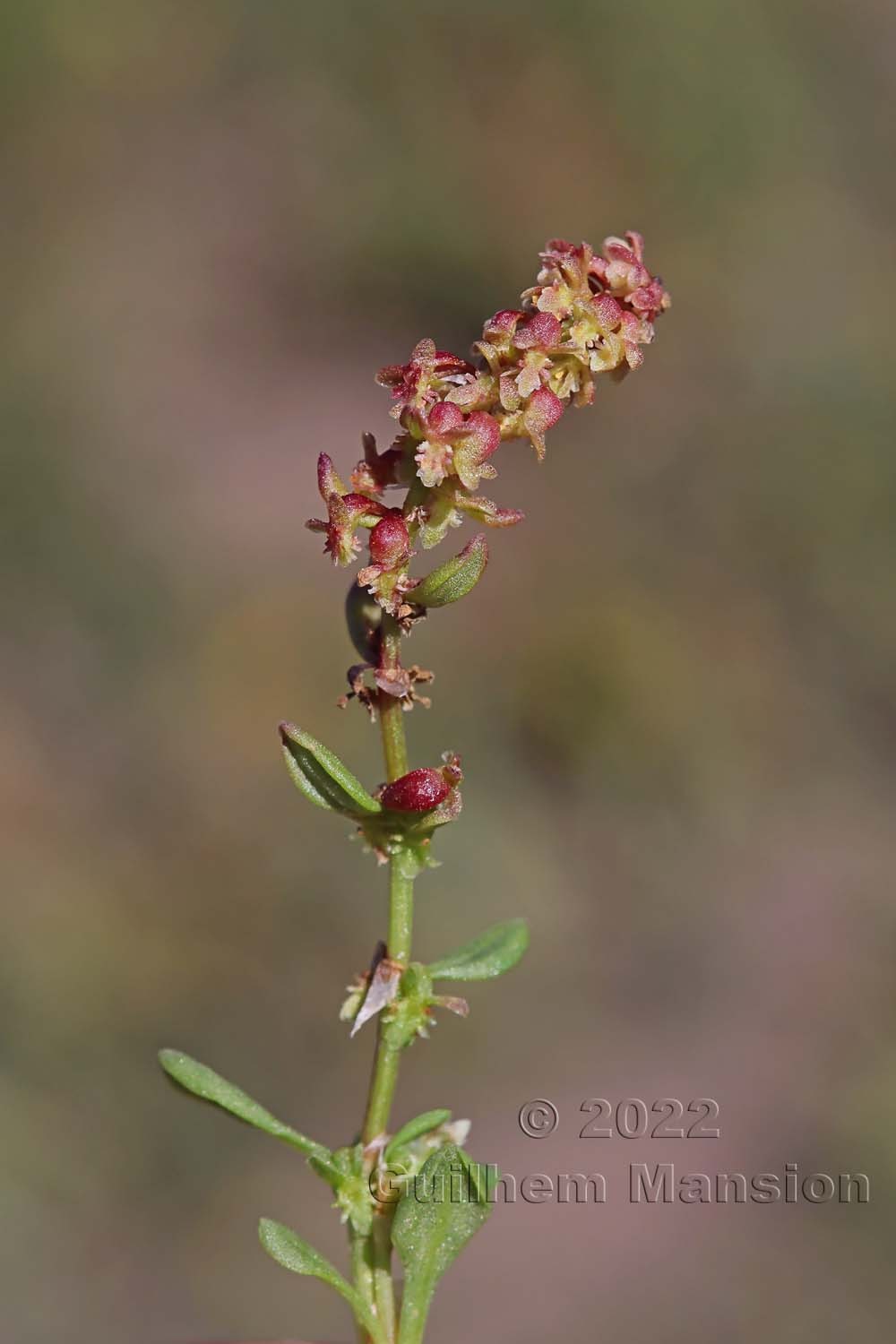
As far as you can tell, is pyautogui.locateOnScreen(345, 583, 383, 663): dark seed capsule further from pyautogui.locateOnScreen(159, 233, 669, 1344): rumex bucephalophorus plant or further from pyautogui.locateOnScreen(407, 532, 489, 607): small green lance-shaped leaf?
pyautogui.locateOnScreen(407, 532, 489, 607): small green lance-shaped leaf

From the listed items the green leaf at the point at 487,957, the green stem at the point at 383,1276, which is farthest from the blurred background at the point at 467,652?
the green stem at the point at 383,1276

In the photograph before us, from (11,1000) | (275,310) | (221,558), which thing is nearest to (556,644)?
(221,558)

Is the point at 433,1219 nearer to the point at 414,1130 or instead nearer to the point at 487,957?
the point at 414,1130

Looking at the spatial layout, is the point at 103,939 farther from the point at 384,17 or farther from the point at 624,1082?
the point at 384,17

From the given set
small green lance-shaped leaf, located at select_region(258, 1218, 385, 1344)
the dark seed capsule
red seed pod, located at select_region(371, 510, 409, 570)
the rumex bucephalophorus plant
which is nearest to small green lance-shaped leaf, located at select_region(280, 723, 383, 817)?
the rumex bucephalophorus plant

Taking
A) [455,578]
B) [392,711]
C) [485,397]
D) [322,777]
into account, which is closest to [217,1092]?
[322,777]

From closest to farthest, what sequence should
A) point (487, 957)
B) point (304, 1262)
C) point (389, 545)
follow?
point (389, 545), point (304, 1262), point (487, 957)
